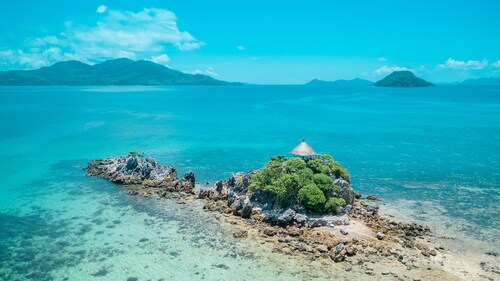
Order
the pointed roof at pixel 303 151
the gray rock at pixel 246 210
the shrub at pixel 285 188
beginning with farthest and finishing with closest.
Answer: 1. the pointed roof at pixel 303 151
2. the shrub at pixel 285 188
3. the gray rock at pixel 246 210

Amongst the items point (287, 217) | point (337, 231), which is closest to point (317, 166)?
A: point (287, 217)

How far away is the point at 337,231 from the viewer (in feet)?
105

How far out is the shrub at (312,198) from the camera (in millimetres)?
34438

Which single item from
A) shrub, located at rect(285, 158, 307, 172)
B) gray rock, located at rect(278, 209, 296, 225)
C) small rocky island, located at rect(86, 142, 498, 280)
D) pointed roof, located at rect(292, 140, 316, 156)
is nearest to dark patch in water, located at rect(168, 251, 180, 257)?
small rocky island, located at rect(86, 142, 498, 280)

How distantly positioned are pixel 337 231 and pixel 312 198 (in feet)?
13.0

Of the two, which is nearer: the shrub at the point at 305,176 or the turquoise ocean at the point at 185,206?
the turquoise ocean at the point at 185,206

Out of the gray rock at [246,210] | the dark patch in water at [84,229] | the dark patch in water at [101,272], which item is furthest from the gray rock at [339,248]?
the dark patch in water at [84,229]

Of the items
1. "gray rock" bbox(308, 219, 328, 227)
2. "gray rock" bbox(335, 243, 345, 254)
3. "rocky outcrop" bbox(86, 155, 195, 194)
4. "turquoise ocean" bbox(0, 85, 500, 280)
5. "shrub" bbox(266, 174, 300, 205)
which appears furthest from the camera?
"rocky outcrop" bbox(86, 155, 195, 194)

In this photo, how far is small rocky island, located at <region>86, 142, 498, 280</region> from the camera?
2733 cm

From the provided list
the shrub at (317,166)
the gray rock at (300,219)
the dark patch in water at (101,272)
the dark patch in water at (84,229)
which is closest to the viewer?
the dark patch in water at (101,272)

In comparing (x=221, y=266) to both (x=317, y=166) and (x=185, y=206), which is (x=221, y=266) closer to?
(x=185, y=206)

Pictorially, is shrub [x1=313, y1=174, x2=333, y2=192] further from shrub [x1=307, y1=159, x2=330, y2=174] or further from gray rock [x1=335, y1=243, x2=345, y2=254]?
gray rock [x1=335, y1=243, x2=345, y2=254]

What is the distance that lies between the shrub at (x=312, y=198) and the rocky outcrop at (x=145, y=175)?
46.4 ft

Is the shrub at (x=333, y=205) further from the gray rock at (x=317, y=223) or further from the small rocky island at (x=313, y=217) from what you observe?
the gray rock at (x=317, y=223)
